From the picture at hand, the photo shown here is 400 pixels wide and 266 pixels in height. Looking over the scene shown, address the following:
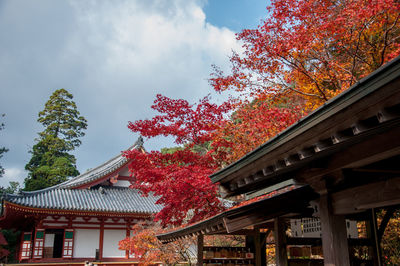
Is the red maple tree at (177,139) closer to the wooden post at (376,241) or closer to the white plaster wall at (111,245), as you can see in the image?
the wooden post at (376,241)

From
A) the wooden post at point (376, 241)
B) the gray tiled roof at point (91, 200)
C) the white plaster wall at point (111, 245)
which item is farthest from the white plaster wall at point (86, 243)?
the wooden post at point (376, 241)

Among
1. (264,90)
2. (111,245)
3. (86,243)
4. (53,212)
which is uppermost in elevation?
(264,90)

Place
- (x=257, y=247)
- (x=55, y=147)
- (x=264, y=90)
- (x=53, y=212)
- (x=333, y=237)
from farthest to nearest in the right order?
(x=55, y=147)
(x=53, y=212)
(x=264, y=90)
(x=257, y=247)
(x=333, y=237)

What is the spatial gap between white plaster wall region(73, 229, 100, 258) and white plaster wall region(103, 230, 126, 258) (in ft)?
1.46

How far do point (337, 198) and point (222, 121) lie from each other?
6231 mm

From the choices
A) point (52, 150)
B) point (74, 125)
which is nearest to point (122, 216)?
point (52, 150)

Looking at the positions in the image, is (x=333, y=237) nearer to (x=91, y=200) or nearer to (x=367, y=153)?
(x=367, y=153)

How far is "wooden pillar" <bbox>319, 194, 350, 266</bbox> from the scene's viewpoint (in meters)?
3.14

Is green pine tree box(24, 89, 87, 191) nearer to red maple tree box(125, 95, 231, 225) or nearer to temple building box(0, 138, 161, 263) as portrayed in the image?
temple building box(0, 138, 161, 263)

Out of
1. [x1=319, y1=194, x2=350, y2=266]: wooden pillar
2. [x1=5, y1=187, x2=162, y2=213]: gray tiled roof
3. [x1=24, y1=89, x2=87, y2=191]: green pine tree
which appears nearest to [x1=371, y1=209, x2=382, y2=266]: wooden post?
[x1=319, y1=194, x2=350, y2=266]: wooden pillar

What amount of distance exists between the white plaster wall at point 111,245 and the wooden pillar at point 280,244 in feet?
50.3

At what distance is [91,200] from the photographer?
60.3 ft

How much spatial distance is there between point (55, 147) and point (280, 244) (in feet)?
113

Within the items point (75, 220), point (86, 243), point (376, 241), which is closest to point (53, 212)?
point (75, 220)
